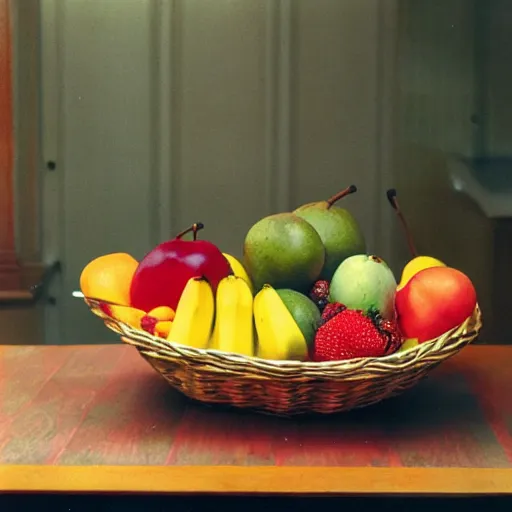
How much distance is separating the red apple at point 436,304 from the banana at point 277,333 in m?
0.13

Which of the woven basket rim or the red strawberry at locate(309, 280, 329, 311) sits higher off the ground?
the red strawberry at locate(309, 280, 329, 311)

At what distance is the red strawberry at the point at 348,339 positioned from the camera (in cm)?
81

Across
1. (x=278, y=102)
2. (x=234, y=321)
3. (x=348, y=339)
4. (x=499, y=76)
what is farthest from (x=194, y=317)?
(x=499, y=76)

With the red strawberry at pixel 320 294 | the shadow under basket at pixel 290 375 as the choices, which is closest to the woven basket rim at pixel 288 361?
the shadow under basket at pixel 290 375

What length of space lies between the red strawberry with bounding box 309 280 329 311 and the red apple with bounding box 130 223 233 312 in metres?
0.09

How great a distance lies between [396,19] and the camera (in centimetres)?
140

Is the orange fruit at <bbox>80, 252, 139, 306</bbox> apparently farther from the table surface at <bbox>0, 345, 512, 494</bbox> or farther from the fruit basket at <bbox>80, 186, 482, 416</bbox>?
the table surface at <bbox>0, 345, 512, 494</bbox>

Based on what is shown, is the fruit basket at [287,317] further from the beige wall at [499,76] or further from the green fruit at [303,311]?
the beige wall at [499,76]

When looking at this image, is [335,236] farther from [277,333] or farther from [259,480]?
[259,480]

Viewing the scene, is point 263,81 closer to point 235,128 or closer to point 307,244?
point 235,128

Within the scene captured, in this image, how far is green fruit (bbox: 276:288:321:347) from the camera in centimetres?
84

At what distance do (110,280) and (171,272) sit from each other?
0.25 feet

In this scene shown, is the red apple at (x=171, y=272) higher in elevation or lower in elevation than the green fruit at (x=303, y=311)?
higher

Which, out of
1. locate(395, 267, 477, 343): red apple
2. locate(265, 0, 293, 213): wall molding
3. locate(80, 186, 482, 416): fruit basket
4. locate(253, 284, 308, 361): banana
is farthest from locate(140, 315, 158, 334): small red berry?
locate(265, 0, 293, 213): wall molding
